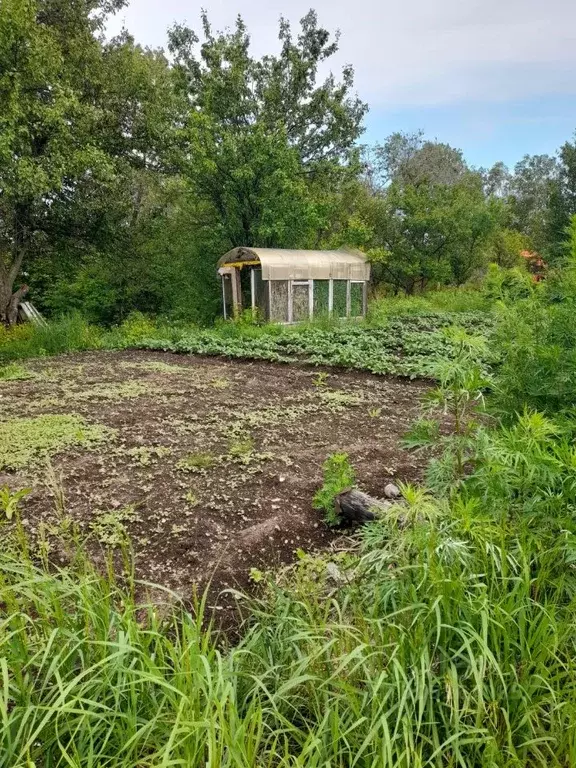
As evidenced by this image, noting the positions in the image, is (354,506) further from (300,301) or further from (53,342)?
(300,301)

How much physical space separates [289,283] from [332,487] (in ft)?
30.2

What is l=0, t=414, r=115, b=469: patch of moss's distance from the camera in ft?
11.7

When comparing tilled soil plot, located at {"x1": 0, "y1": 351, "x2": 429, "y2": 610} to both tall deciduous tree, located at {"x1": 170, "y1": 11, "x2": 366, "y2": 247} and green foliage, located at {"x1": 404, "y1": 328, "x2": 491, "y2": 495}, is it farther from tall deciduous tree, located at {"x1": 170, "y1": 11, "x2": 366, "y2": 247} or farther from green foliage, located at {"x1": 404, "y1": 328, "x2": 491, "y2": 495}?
tall deciduous tree, located at {"x1": 170, "y1": 11, "x2": 366, "y2": 247}

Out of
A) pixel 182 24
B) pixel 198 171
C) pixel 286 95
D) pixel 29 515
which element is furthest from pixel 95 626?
pixel 182 24

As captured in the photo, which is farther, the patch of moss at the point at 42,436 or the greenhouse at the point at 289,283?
the greenhouse at the point at 289,283

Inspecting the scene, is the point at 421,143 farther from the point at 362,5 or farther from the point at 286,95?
the point at 362,5

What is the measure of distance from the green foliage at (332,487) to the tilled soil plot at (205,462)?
76 mm

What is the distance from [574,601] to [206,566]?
1501 millimetres

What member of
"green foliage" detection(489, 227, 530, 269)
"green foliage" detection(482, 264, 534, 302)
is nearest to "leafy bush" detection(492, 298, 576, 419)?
"green foliage" detection(482, 264, 534, 302)

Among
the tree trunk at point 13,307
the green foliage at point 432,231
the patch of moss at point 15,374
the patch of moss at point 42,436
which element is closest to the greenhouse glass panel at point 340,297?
the green foliage at point 432,231

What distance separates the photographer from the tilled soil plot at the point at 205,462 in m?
2.50

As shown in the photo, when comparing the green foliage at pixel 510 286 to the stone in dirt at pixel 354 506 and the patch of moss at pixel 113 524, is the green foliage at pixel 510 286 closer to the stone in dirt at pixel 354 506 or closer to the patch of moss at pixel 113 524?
the stone in dirt at pixel 354 506

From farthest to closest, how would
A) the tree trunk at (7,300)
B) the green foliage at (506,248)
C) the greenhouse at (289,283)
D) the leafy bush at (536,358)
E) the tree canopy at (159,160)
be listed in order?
the green foliage at (506,248) → the tree trunk at (7,300) → the greenhouse at (289,283) → the tree canopy at (159,160) → the leafy bush at (536,358)

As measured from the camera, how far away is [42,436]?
3979mm
